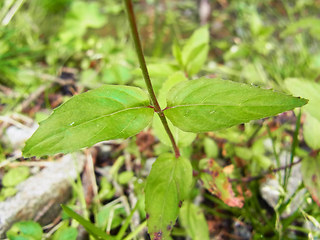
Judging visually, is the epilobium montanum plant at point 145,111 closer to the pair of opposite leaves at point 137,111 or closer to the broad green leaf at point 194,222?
the pair of opposite leaves at point 137,111

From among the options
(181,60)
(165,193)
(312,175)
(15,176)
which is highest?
(181,60)

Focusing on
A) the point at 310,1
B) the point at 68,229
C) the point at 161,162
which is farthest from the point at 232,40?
the point at 68,229

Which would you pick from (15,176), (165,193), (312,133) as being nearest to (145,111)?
(165,193)

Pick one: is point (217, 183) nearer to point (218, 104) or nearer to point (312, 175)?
point (312, 175)

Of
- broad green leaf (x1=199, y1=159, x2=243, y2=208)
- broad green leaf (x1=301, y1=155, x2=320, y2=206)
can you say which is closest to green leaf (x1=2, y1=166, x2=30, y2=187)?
broad green leaf (x1=199, y1=159, x2=243, y2=208)

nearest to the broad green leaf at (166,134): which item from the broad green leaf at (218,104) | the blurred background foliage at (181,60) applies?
the blurred background foliage at (181,60)
